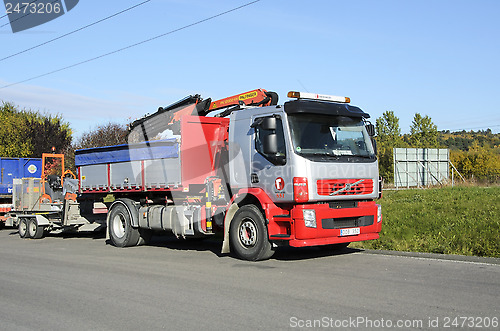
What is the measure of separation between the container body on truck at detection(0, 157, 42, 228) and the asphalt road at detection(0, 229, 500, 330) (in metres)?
11.5

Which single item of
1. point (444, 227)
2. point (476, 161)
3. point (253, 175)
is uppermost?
point (476, 161)

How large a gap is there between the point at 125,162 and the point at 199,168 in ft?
8.63

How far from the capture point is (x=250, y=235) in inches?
423

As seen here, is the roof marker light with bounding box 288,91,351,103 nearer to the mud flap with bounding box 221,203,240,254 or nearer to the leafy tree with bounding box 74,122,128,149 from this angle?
the mud flap with bounding box 221,203,240,254

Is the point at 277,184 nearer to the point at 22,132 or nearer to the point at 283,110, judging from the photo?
the point at 283,110

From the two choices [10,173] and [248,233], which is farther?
[10,173]

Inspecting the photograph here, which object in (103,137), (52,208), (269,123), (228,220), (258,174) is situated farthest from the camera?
(103,137)

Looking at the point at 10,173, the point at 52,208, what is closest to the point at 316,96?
the point at 52,208

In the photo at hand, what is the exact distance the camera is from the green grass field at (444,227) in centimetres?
1123

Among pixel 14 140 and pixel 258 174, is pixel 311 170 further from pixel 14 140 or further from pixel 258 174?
pixel 14 140

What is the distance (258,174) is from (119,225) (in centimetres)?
556

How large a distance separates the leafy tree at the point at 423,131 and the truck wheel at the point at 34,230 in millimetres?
64432

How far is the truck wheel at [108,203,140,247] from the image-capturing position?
46.3 ft

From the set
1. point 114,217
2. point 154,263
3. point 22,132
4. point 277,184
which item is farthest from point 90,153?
point 22,132
